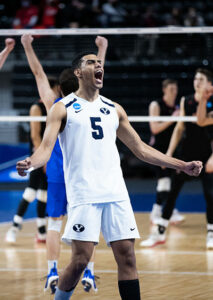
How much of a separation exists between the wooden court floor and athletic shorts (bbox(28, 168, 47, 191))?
76 centimetres

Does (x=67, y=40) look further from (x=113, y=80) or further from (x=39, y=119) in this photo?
(x=39, y=119)

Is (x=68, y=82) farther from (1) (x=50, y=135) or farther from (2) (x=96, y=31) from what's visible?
(2) (x=96, y=31)

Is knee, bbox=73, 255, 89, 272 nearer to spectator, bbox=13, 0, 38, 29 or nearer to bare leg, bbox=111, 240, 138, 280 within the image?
bare leg, bbox=111, 240, 138, 280

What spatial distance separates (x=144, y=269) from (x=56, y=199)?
4.95 ft

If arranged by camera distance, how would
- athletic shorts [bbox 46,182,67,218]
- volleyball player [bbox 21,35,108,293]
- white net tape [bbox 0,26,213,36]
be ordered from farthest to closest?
white net tape [bbox 0,26,213,36] < athletic shorts [bbox 46,182,67,218] < volleyball player [bbox 21,35,108,293]

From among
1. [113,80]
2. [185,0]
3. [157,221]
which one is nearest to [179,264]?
[157,221]

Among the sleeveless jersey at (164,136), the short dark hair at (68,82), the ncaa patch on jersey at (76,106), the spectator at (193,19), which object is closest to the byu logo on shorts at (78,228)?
the ncaa patch on jersey at (76,106)

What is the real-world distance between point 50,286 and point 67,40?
12.1 meters

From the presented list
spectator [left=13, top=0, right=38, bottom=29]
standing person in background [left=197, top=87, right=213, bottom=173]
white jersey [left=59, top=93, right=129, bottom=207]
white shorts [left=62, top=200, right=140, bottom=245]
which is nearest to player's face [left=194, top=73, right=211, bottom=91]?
standing person in background [left=197, top=87, right=213, bottom=173]

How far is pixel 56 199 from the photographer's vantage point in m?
6.72

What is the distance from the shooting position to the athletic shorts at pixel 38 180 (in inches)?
373

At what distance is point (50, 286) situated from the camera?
645cm

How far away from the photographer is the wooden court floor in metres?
6.42

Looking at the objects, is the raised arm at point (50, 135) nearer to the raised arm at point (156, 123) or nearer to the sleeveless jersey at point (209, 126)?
the sleeveless jersey at point (209, 126)
